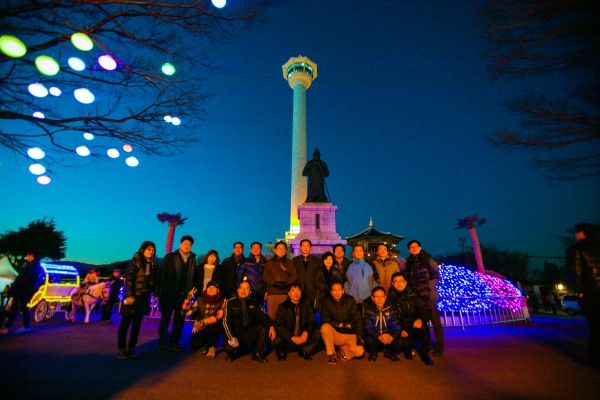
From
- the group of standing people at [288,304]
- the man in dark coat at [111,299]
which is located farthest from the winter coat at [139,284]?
the man in dark coat at [111,299]

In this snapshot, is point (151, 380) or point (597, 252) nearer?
point (151, 380)

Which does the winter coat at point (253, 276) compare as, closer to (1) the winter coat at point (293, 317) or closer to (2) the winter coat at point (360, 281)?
(1) the winter coat at point (293, 317)

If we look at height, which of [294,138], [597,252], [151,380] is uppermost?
[294,138]

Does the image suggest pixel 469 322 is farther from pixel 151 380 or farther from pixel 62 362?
pixel 62 362

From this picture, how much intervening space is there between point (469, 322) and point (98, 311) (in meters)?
15.6

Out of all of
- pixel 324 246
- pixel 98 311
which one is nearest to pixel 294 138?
pixel 324 246

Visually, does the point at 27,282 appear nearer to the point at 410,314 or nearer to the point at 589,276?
the point at 410,314

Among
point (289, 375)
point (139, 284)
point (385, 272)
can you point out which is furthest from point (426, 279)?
point (139, 284)

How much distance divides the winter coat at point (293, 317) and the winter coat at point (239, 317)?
183mm

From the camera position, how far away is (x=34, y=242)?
1314 inches

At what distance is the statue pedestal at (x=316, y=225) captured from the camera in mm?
14977

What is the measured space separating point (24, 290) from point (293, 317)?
611 centimetres

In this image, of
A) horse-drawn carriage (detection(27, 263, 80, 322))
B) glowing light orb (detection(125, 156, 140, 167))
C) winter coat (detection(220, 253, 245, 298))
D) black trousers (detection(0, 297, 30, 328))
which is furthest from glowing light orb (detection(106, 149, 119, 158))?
horse-drawn carriage (detection(27, 263, 80, 322))

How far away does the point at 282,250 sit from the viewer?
617 centimetres
